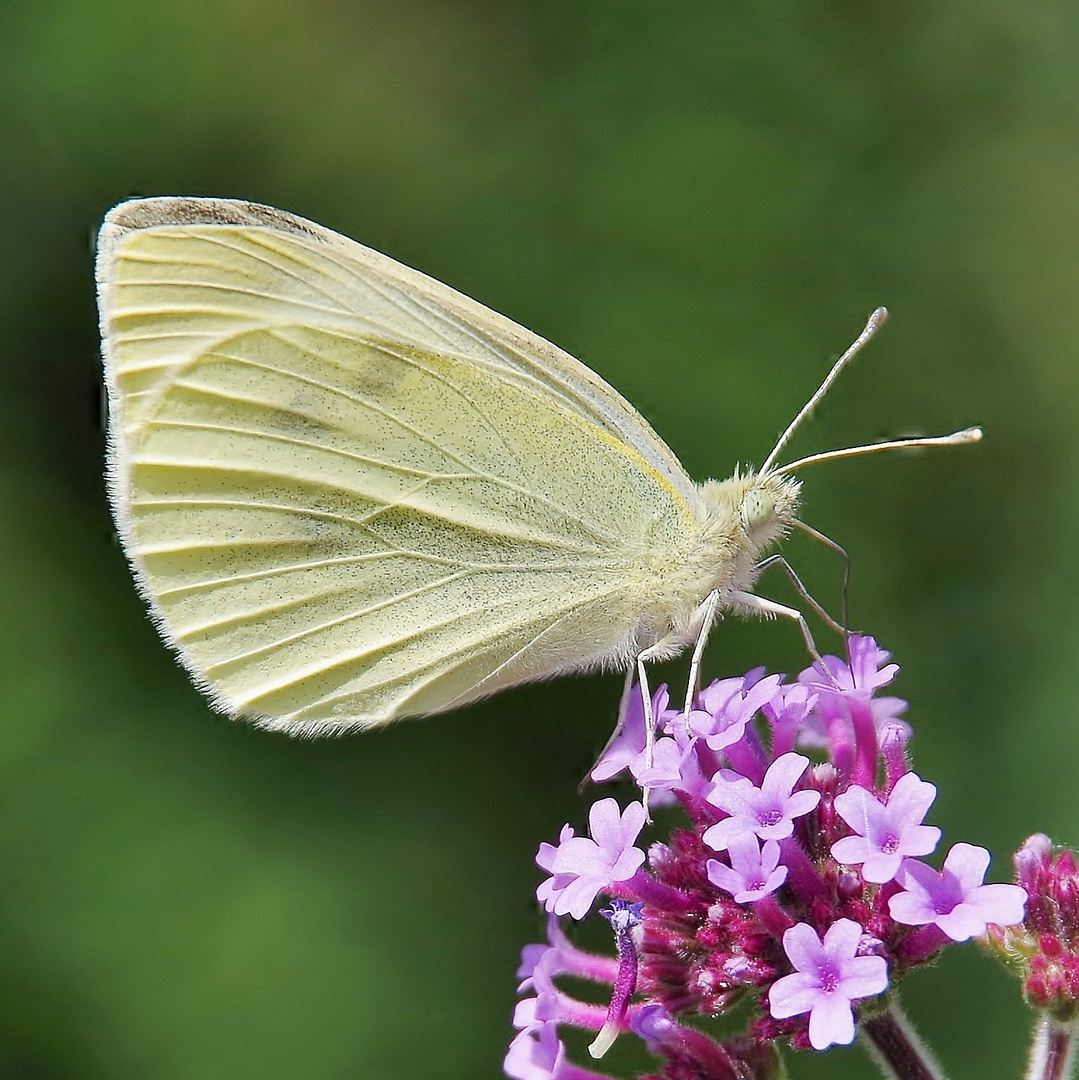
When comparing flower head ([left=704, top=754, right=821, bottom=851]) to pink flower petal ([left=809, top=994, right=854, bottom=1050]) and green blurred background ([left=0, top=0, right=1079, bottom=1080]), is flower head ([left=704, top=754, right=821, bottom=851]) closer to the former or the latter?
pink flower petal ([left=809, top=994, right=854, bottom=1050])

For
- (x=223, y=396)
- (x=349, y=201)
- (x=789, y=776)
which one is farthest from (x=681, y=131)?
(x=789, y=776)

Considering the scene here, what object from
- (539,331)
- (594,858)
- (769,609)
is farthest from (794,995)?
(539,331)

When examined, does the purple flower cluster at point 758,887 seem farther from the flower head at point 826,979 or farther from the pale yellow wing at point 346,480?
the pale yellow wing at point 346,480

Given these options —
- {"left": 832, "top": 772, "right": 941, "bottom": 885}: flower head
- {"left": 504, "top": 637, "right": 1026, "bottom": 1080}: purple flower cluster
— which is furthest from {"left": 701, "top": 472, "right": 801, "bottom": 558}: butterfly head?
{"left": 832, "top": 772, "right": 941, "bottom": 885}: flower head

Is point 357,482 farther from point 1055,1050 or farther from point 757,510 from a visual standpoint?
point 1055,1050

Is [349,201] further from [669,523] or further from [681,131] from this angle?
[669,523]

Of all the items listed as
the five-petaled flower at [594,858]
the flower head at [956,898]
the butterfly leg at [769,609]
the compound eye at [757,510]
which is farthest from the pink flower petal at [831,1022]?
the compound eye at [757,510]
